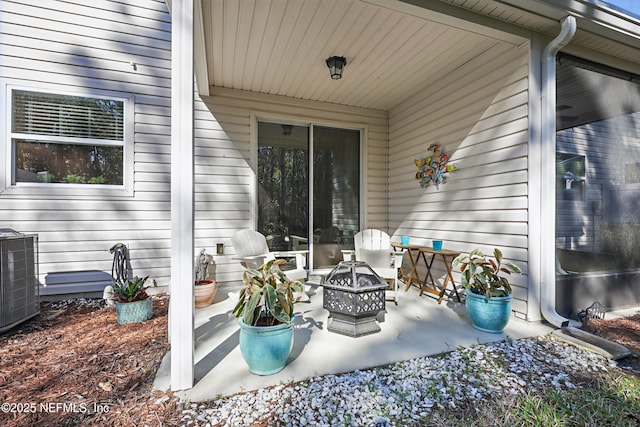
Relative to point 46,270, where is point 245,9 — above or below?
above

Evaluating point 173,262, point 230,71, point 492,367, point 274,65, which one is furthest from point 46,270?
point 492,367

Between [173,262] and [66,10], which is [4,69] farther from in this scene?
[173,262]

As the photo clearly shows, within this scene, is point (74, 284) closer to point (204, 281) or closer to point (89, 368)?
point (204, 281)

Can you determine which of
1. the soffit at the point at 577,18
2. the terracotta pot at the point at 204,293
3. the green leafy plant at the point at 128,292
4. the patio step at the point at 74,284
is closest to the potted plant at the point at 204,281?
the terracotta pot at the point at 204,293

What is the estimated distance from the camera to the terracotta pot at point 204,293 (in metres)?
3.11

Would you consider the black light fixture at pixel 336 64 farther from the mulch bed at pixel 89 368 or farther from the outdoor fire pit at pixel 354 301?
the mulch bed at pixel 89 368

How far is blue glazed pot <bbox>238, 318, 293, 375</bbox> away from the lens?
181 centimetres

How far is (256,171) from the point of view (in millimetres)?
4223

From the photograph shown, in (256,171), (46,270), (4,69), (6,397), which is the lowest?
(6,397)

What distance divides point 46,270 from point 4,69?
2.30m

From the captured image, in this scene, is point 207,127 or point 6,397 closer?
point 6,397

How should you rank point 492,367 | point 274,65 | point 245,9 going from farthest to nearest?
point 274,65 < point 245,9 < point 492,367

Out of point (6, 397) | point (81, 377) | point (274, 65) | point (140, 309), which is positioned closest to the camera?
point (6, 397)

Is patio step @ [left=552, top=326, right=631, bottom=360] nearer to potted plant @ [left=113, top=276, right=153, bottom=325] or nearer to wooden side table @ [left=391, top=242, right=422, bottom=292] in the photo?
wooden side table @ [left=391, top=242, right=422, bottom=292]
